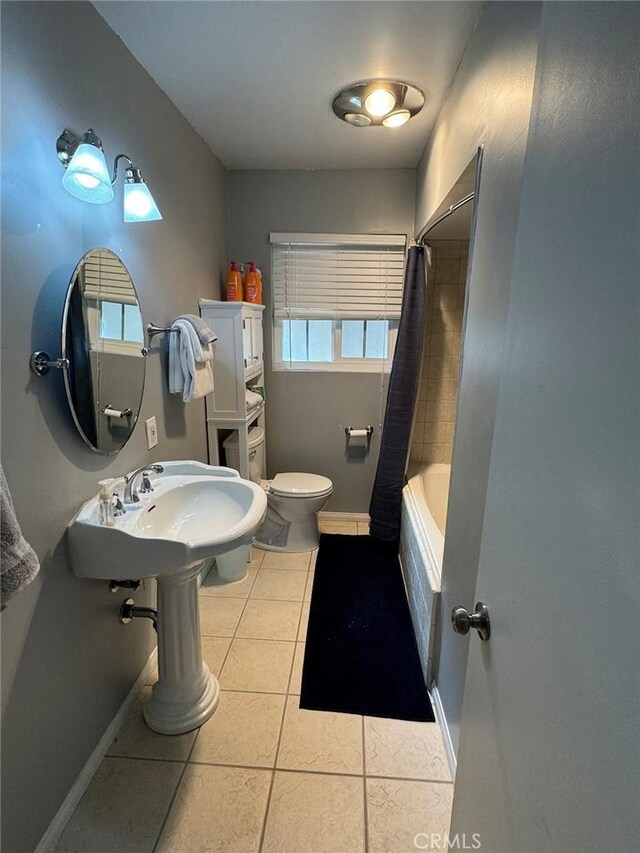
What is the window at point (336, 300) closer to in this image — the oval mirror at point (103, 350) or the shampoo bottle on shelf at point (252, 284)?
the shampoo bottle on shelf at point (252, 284)

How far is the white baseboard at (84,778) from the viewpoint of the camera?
1.20 metres

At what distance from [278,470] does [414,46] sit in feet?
8.11

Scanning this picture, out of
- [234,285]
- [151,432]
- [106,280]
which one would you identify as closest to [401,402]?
[234,285]

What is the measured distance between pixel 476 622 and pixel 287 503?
196 cm

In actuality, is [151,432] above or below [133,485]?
above

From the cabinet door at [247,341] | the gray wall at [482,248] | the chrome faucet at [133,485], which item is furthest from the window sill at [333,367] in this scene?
the chrome faucet at [133,485]

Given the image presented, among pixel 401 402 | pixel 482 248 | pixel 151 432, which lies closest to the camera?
pixel 482 248

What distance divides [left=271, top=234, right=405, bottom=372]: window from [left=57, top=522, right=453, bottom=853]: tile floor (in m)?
1.99

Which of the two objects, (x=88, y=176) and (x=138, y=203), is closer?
(x=88, y=176)

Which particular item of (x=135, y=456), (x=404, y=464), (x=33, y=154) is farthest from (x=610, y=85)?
(x=404, y=464)

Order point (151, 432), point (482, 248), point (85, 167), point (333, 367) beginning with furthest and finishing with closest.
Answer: point (333, 367), point (151, 432), point (482, 248), point (85, 167)

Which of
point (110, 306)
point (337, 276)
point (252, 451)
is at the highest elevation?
point (337, 276)

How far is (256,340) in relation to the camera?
2734mm

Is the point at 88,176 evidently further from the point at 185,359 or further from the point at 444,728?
the point at 444,728
